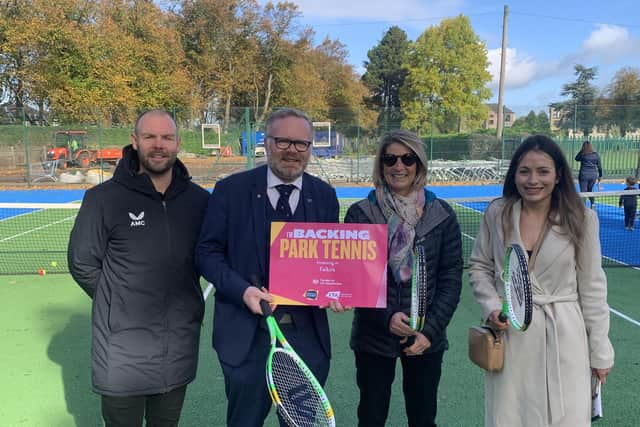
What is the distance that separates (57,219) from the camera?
14.6 metres

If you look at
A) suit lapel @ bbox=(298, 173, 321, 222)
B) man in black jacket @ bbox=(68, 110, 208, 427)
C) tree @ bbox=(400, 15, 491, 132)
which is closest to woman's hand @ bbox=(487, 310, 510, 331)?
suit lapel @ bbox=(298, 173, 321, 222)

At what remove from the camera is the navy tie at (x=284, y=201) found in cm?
252

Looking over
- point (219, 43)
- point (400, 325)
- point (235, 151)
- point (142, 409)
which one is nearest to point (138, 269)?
point (142, 409)

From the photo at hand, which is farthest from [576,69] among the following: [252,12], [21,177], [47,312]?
[47,312]

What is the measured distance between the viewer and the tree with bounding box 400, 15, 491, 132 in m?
51.2

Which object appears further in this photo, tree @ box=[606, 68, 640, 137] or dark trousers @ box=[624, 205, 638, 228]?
tree @ box=[606, 68, 640, 137]

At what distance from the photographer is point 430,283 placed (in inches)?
107

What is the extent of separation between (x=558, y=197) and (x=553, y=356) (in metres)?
0.79

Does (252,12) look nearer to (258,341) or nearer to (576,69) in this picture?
(258,341)

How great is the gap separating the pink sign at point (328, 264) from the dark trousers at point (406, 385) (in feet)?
1.70

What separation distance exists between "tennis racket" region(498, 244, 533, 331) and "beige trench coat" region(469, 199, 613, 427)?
0.19 metres

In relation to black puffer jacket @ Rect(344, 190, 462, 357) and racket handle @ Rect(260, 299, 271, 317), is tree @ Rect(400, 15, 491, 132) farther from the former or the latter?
racket handle @ Rect(260, 299, 271, 317)

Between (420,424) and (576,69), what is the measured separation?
287 feet

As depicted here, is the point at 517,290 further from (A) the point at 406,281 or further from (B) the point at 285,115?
(B) the point at 285,115
